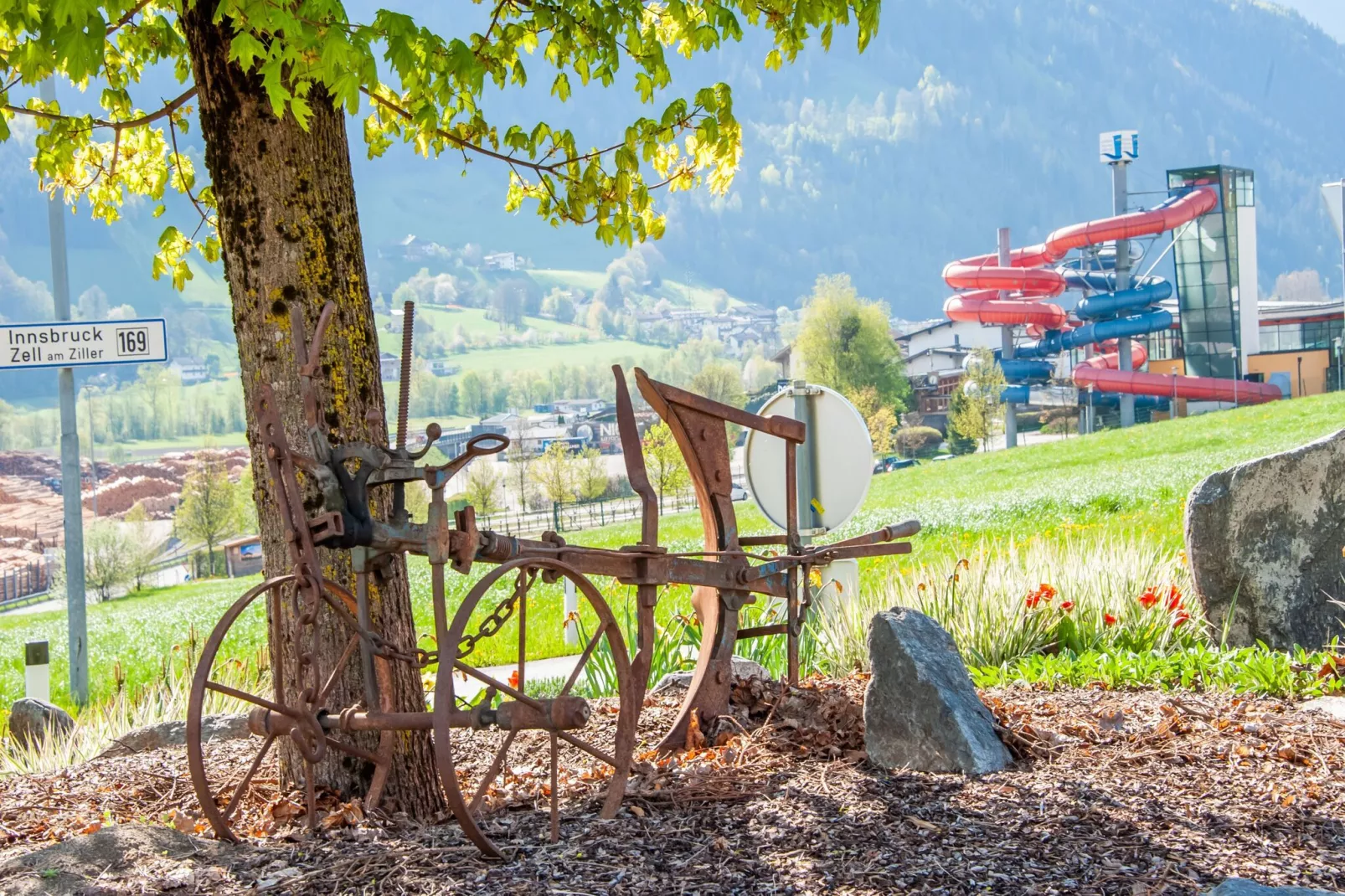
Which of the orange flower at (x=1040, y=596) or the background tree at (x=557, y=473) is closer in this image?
the orange flower at (x=1040, y=596)

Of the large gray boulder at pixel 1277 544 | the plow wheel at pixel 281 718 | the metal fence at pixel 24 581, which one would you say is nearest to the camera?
the plow wheel at pixel 281 718

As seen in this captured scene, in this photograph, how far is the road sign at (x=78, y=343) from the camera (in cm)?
775

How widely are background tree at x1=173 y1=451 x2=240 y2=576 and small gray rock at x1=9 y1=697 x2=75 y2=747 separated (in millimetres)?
62387

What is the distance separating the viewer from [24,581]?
97875 mm

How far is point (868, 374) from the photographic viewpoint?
96500 mm

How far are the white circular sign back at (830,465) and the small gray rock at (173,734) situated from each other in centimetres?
292

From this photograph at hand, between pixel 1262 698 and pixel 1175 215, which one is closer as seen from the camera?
pixel 1262 698

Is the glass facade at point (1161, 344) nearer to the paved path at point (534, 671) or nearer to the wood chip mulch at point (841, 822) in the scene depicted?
the paved path at point (534, 671)

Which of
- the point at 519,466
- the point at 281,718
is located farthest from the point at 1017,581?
the point at 519,466

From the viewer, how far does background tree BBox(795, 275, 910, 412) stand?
9650 cm

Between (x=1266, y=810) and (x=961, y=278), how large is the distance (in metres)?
61.7

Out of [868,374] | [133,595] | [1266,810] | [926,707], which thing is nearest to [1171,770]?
[1266,810]

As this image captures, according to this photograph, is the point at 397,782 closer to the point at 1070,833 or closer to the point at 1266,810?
the point at 1070,833

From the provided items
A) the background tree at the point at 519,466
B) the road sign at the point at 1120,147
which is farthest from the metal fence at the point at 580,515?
the road sign at the point at 1120,147
